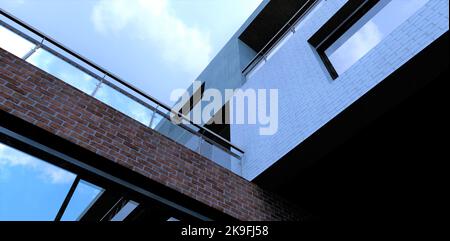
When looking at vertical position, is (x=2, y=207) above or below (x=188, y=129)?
below

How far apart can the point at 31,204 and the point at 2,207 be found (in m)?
0.30

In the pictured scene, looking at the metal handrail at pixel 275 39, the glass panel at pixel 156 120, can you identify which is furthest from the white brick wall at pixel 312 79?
the glass panel at pixel 156 120

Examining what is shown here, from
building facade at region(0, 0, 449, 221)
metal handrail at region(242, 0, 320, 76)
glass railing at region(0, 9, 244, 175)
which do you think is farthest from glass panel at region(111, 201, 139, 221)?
metal handrail at region(242, 0, 320, 76)

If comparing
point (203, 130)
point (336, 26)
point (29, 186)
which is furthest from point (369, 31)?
point (29, 186)

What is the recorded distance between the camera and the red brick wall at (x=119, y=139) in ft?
11.2

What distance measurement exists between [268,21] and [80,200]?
848 cm

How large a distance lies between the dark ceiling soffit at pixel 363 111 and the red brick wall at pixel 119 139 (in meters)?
0.66

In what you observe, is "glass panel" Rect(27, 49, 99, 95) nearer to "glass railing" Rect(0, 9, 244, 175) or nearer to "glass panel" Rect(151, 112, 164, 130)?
"glass railing" Rect(0, 9, 244, 175)

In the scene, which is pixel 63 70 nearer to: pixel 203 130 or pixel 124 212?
pixel 124 212

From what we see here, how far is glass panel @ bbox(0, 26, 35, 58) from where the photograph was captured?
3674mm

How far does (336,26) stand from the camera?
541cm

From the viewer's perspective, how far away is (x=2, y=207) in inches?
138
